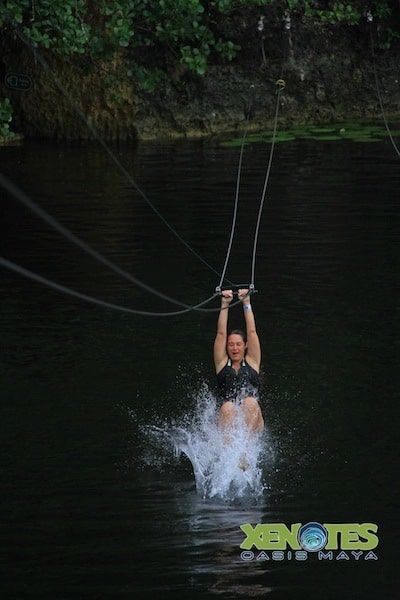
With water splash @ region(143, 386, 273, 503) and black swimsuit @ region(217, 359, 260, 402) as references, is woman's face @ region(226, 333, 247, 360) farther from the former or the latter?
water splash @ region(143, 386, 273, 503)

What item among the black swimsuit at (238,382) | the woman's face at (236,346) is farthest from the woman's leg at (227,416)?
the woman's face at (236,346)

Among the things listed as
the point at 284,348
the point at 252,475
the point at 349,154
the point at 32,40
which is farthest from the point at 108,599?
the point at 349,154

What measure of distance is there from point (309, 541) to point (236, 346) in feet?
9.94

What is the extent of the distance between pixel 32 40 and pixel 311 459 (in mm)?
13992

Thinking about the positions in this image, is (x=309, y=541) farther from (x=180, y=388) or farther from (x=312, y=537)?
(x=180, y=388)

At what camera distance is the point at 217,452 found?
495 inches

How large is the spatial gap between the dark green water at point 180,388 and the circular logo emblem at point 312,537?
0.36 feet

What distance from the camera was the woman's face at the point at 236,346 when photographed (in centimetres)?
→ 1340

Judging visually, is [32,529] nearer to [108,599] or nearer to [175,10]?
[108,599]

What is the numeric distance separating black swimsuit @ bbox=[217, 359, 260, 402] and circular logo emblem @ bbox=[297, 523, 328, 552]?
2440 mm

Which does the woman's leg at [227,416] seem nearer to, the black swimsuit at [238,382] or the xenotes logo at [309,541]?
the black swimsuit at [238,382]

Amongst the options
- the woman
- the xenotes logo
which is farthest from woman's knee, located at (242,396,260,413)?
the xenotes logo

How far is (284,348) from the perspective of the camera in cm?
1577

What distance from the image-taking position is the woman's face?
44.0 feet
